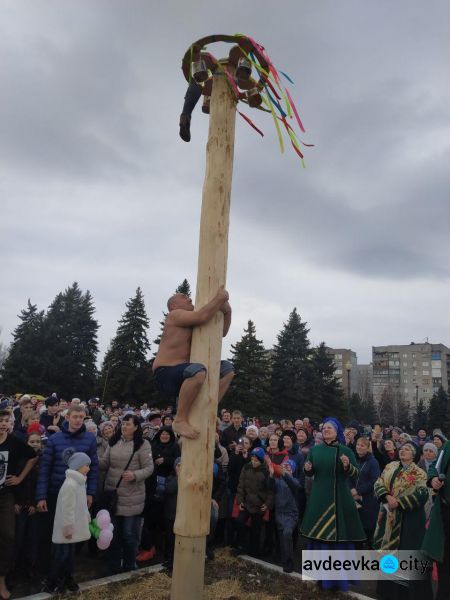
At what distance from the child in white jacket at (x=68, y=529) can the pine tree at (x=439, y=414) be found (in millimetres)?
34960

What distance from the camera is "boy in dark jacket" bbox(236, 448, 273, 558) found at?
6875mm

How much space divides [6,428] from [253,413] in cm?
2754

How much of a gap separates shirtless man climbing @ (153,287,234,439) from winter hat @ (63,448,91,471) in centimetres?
248

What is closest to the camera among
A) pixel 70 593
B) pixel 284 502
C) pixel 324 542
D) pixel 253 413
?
pixel 70 593

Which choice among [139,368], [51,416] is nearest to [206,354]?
[51,416]

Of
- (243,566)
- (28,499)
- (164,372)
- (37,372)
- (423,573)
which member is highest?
(37,372)

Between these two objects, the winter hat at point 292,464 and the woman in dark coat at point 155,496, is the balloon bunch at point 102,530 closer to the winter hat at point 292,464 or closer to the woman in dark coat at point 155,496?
the woman in dark coat at point 155,496

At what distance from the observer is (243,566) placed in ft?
20.5

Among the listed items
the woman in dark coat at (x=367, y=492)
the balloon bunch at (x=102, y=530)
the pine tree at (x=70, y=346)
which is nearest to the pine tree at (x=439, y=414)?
the pine tree at (x=70, y=346)

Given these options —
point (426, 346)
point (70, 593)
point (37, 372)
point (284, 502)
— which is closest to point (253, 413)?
point (37, 372)

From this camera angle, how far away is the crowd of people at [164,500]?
199 inches

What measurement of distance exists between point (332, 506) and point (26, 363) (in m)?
34.8

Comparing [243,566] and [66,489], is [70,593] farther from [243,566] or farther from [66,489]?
[243,566]

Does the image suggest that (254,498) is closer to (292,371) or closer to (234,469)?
(234,469)
